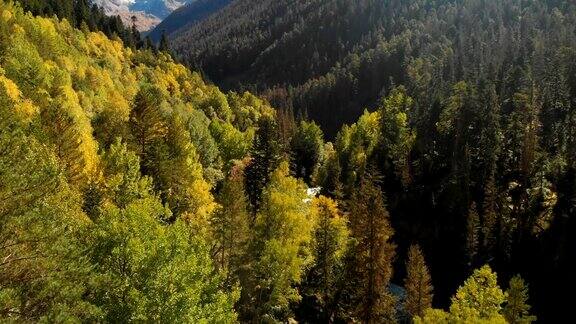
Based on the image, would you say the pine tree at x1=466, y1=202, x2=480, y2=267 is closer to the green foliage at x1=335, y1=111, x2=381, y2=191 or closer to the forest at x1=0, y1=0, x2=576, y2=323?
the forest at x1=0, y1=0, x2=576, y2=323

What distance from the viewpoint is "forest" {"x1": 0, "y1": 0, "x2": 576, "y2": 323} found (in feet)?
78.1

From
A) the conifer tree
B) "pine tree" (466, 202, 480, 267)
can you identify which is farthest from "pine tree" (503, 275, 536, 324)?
"pine tree" (466, 202, 480, 267)

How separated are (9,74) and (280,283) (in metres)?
37.3

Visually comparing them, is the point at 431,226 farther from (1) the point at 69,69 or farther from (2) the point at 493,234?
(1) the point at 69,69

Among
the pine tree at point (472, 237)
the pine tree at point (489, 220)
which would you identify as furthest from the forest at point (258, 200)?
the pine tree at point (472, 237)

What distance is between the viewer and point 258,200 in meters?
83.6

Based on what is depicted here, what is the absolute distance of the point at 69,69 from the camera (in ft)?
244

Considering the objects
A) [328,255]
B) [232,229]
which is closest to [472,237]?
[328,255]

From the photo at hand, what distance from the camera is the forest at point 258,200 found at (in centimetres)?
2381

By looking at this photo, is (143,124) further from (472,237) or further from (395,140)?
(395,140)

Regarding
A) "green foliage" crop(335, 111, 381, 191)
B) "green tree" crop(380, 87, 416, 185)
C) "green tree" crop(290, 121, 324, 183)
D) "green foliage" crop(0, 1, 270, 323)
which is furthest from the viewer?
"green tree" crop(290, 121, 324, 183)

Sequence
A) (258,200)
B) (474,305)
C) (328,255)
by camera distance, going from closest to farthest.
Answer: (474,305)
(328,255)
(258,200)

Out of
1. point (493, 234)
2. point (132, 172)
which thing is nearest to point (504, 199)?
point (493, 234)

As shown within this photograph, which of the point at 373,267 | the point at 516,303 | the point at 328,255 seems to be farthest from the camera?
the point at 328,255
